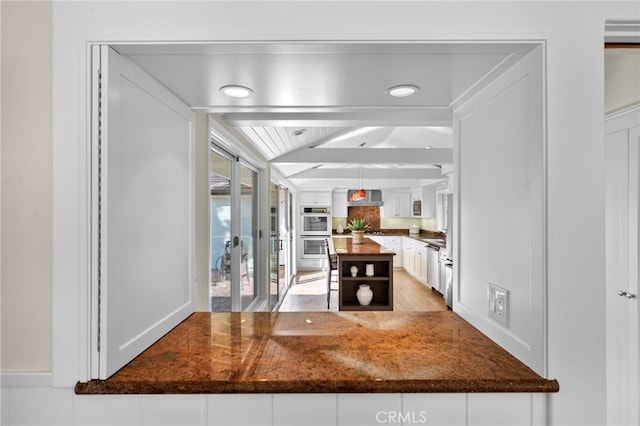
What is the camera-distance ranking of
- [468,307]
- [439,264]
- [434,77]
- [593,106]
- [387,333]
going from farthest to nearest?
1. [439,264]
2. [468,307]
3. [387,333]
4. [434,77]
5. [593,106]

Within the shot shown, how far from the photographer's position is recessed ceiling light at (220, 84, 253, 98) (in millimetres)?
1152

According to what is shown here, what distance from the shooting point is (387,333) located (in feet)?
3.83

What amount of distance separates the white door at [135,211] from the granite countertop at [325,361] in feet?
0.34

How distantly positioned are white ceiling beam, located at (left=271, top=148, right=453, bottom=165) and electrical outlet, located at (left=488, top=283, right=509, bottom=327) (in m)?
3.17

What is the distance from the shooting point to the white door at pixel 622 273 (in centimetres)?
154

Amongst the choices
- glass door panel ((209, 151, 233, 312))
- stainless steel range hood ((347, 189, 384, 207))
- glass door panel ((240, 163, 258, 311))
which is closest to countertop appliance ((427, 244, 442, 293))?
stainless steel range hood ((347, 189, 384, 207))

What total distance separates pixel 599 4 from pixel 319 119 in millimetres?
1516

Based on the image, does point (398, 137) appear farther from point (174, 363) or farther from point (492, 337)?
point (174, 363)

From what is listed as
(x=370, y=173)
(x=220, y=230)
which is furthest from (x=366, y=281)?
(x=370, y=173)

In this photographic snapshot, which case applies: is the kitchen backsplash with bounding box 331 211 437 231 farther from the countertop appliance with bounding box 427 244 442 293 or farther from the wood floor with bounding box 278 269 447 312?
the countertop appliance with bounding box 427 244 442 293

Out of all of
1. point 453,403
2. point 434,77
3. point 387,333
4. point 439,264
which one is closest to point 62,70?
point 434,77

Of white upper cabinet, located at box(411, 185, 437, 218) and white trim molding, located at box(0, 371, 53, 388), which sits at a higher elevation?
white upper cabinet, located at box(411, 185, 437, 218)

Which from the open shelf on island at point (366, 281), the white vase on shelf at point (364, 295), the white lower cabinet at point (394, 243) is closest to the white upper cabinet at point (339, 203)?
the white lower cabinet at point (394, 243)

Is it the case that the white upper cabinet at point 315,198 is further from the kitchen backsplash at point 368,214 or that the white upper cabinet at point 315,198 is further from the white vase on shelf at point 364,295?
the white vase on shelf at point 364,295
